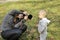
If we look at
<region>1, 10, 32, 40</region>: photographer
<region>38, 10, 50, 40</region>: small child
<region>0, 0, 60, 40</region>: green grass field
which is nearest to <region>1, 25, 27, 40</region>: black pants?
<region>1, 10, 32, 40</region>: photographer

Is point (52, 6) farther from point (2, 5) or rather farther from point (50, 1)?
point (2, 5)

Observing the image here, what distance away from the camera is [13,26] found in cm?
700

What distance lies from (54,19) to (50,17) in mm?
145

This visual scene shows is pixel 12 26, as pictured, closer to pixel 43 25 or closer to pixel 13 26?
pixel 13 26

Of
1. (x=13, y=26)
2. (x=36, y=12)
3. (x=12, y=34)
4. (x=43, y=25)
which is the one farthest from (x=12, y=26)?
(x=36, y=12)

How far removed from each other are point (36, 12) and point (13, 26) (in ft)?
4.83

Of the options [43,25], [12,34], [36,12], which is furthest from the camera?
[36,12]

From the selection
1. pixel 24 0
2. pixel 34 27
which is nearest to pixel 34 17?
pixel 34 27

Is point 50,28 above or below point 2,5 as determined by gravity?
below

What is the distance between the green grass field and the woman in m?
0.47

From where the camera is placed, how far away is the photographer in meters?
6.91

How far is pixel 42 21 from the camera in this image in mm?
6551

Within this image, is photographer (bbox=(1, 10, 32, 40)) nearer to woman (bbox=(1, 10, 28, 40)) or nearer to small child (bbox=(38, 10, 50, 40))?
woman (bbox=(1, 10, 28, 40))

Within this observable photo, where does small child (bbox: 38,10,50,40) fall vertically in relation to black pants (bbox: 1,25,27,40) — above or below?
above
